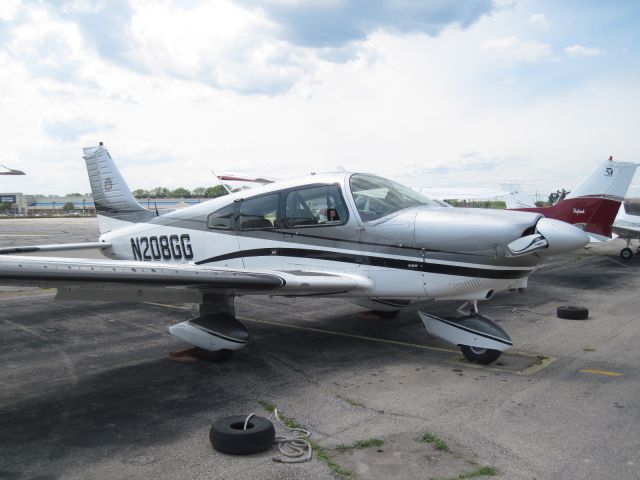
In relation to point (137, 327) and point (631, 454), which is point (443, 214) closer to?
point (631, 454)

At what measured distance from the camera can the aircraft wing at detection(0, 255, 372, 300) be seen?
416 cm

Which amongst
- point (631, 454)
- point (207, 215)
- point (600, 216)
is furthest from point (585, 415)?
point (600, 216)

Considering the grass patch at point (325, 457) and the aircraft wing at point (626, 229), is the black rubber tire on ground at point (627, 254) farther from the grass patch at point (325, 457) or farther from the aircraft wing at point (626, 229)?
the grass patch at point (325, 457)

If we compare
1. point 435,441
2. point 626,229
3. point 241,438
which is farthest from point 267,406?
point 626,229

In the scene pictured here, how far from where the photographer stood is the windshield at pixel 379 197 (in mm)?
6438

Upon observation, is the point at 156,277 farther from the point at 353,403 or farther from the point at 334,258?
the point at 334,258

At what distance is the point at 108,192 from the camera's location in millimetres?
10211

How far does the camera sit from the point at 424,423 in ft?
13.9

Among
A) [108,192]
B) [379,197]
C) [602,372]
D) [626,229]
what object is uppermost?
[108,192]

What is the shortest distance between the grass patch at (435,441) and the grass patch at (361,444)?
32 cm

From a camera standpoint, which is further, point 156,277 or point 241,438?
point 156,277

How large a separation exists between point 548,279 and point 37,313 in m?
12.5

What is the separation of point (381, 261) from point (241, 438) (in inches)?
121

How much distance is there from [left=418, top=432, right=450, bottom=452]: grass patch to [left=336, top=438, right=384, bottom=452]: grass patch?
324 millimetres
